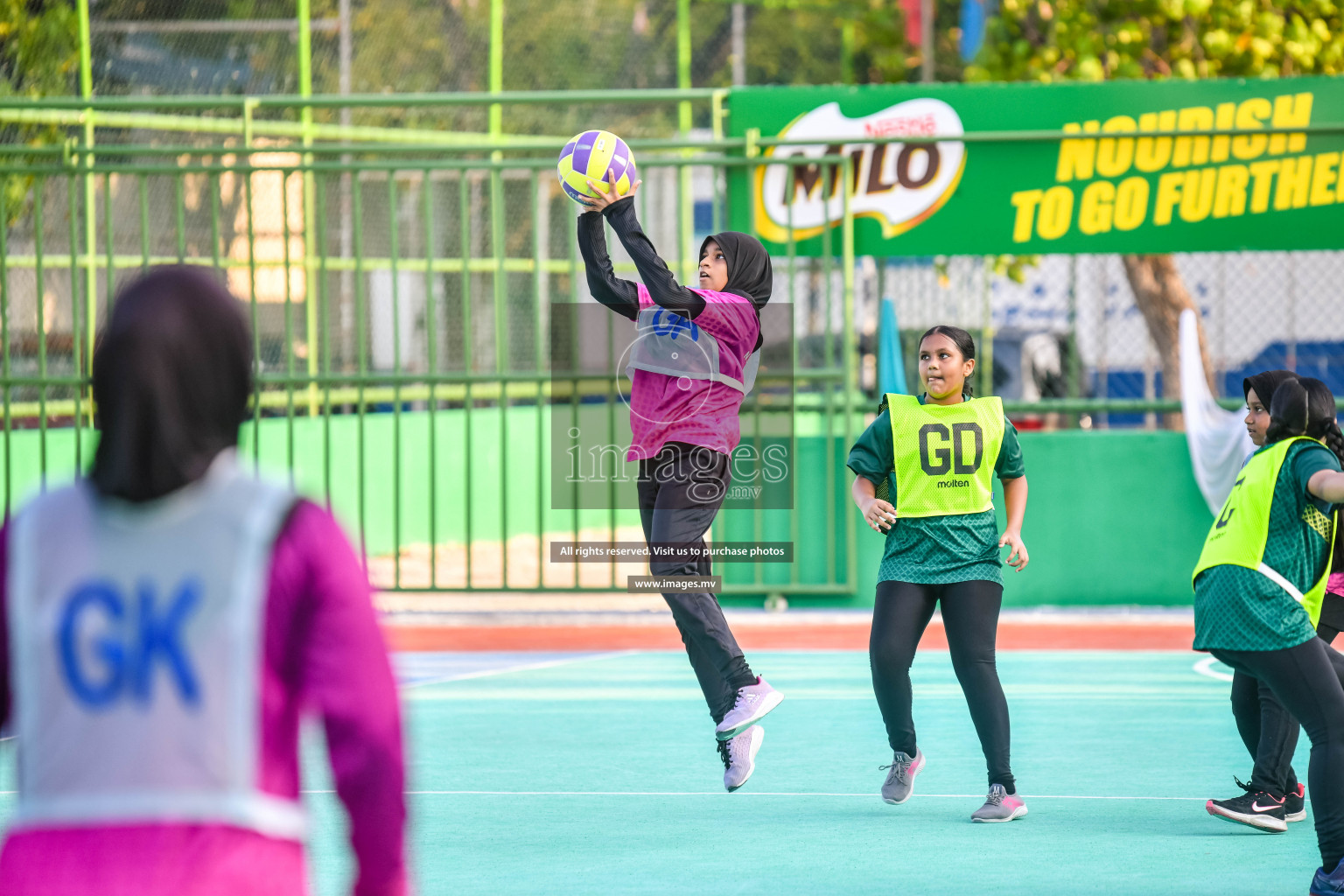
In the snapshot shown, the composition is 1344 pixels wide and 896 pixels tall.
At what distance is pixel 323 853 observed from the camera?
5367 mm

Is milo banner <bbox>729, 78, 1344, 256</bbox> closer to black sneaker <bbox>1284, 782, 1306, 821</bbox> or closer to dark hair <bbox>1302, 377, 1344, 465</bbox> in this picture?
black sneaker <bbox>1284, 782, 1306, 821</bbox>

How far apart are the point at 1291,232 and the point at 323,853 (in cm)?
854

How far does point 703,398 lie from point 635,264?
56 cm

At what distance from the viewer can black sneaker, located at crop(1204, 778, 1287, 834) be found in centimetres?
561

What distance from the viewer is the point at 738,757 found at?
6.04 metres

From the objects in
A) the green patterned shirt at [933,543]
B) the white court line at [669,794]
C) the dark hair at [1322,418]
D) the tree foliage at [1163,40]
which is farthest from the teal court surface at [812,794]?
the tree foliage at [1163,40]

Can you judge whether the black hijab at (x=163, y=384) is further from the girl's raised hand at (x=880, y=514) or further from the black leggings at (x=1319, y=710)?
the girl's raised hand at (x=880, y=514)

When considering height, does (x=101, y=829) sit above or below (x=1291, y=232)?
below

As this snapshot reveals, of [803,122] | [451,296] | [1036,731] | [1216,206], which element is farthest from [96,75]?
[1036,731]

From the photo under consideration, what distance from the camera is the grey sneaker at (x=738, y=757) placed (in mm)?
6004

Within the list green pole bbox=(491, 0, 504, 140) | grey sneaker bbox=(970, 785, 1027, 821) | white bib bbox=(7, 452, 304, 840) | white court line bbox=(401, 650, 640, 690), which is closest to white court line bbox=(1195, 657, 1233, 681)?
white court line bbox=(401, 650, 640, 690)

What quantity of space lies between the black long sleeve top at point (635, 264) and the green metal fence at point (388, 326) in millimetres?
3936

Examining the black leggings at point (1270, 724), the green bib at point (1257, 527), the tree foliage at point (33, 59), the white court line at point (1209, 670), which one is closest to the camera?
the green bib at point (1257, 527)

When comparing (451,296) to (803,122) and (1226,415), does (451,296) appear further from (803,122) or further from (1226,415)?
(1226,415)
